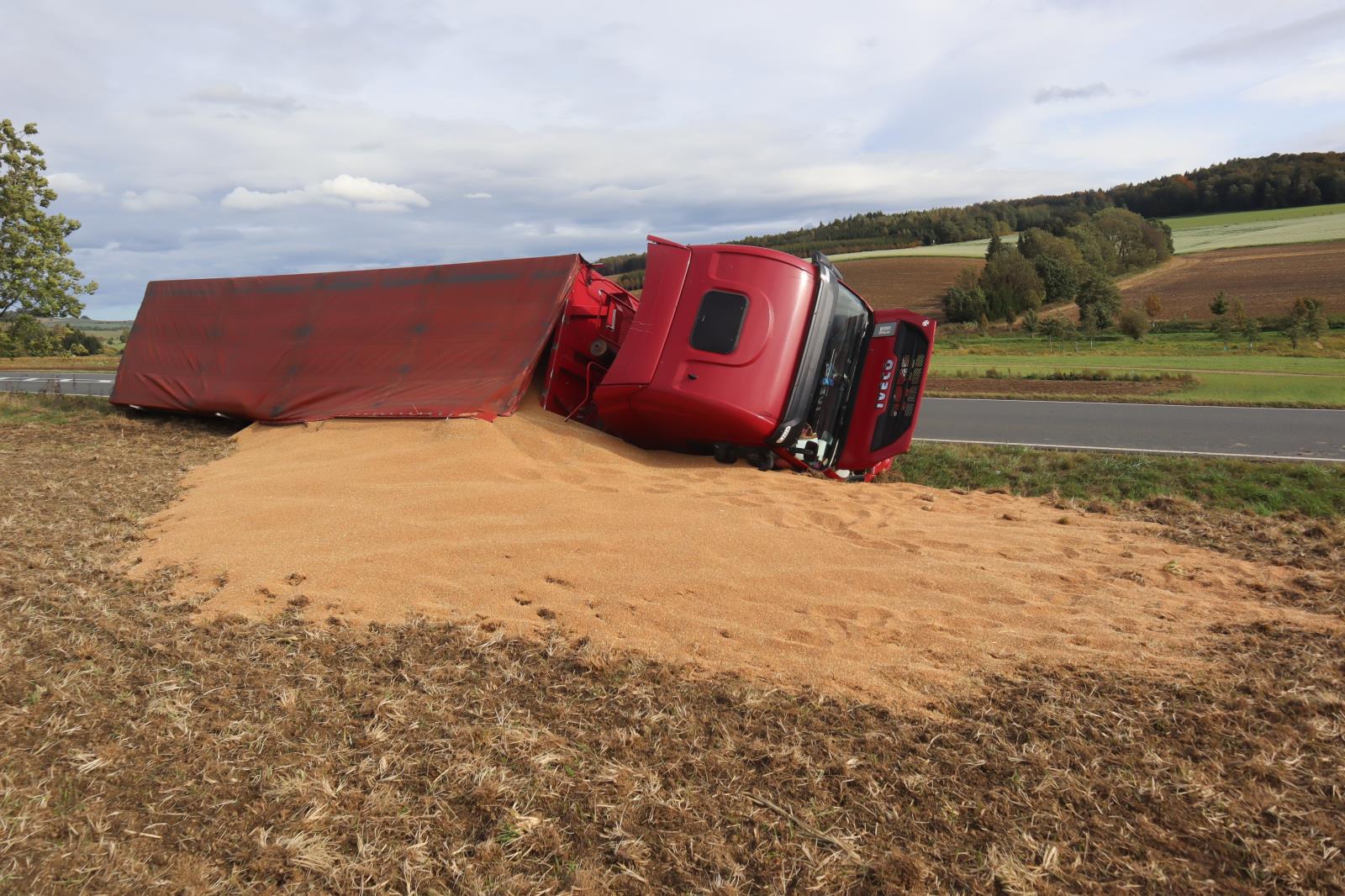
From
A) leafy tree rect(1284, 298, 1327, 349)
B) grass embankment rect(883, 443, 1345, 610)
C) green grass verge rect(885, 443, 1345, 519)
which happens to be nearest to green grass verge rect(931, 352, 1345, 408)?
leafy tree rect(1284, 298, 1327, 349)

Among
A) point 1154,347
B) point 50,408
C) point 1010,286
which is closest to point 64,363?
point 50,408

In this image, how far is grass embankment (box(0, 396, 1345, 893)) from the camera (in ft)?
8.27

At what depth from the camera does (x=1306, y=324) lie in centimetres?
3030

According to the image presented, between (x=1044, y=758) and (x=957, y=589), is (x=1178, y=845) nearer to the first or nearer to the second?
(x=1044, y=758)

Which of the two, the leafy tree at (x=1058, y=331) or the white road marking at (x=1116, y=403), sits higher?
the leafy tree at (x=1058, y=331)

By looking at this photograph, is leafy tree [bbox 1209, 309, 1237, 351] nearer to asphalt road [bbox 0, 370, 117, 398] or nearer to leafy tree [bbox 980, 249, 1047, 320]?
leafy tree [bbox 980, 249, 1047, 320]

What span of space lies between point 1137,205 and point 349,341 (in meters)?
100

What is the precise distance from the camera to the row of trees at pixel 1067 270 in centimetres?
4382

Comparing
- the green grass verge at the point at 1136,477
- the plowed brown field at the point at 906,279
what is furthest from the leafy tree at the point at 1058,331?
the green grass verge at the point at 1136,477

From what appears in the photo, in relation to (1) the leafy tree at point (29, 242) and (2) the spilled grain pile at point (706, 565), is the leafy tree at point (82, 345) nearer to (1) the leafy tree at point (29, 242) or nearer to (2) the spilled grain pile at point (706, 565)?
(1) the leafy tree at point (29, 242)

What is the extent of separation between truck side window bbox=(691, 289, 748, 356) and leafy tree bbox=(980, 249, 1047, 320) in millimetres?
43203

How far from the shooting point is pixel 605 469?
23.7 feet

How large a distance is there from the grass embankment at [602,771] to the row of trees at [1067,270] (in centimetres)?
3958

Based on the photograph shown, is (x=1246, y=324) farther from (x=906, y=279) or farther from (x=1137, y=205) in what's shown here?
(x=1137, y=205)
